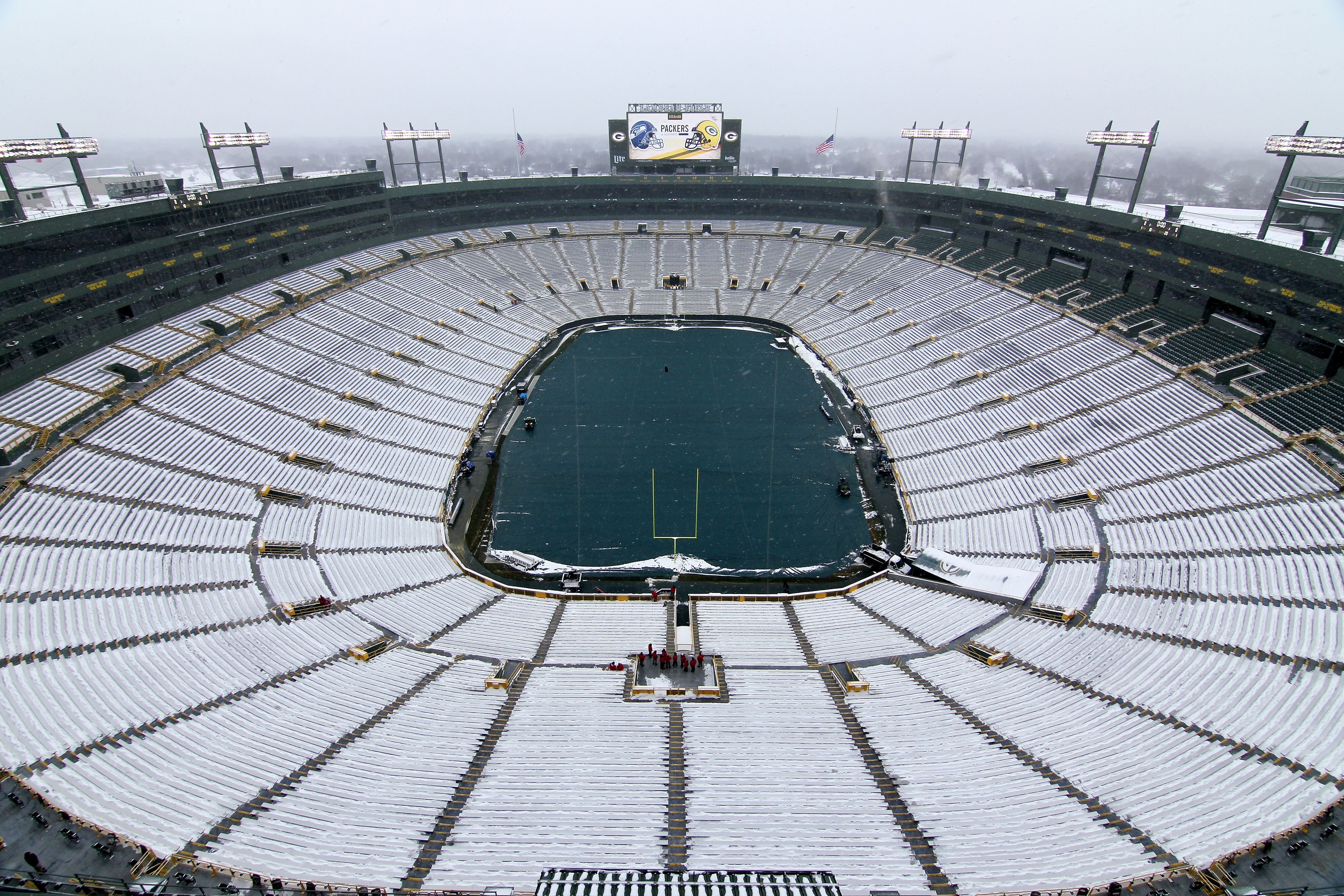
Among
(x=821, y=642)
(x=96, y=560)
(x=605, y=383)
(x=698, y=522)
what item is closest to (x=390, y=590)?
(x=96, y=560)

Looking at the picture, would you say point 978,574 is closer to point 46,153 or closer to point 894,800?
point 894,800

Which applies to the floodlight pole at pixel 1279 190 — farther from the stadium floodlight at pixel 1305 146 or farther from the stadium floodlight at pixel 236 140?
the stadium floodlight at pixel 236 140

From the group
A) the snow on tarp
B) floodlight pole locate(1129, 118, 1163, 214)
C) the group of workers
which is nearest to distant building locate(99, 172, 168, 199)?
the group of workers

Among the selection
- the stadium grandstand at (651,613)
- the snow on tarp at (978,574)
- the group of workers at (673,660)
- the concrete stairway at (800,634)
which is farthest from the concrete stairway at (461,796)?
the snow on tarp at (978,574)

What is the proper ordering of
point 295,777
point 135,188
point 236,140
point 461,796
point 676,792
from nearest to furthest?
point 461,796
point 676,792
point 295,777
point 135,188
point 236,140

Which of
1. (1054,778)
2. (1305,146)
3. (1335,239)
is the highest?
(1305,146)

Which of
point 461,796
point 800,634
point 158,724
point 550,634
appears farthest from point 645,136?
point 461,796
